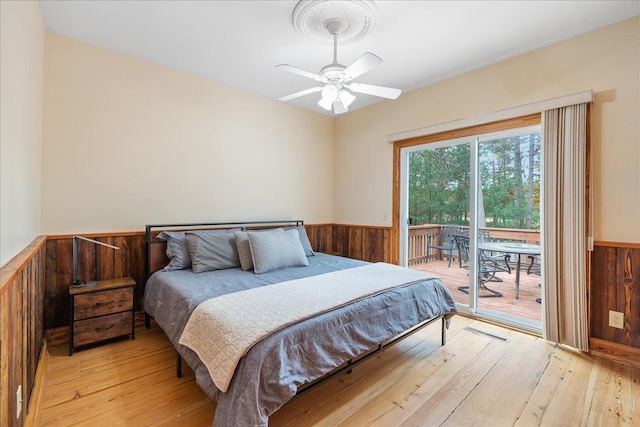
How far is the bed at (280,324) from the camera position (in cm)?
136

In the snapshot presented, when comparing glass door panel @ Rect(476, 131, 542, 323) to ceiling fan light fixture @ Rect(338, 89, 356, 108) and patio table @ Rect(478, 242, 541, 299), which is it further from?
ceiling fan light fixture @ Rect(338, 89, 356, 108)

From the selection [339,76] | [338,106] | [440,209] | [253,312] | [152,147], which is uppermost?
[339,76]

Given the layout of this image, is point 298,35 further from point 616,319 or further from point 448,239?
point 616,319

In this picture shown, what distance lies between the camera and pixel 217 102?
135 inches

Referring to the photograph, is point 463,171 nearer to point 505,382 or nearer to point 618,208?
point 618,208

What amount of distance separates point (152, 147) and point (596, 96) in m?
4.04

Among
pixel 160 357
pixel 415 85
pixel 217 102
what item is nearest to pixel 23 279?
pixel 160 357

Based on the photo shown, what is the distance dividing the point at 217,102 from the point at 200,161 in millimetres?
741

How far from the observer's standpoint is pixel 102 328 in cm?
241

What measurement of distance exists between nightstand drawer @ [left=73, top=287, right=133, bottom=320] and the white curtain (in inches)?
145

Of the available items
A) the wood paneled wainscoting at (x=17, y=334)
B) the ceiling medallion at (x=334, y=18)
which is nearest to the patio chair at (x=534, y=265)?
the ceiling medallion at (x=334, y=18)

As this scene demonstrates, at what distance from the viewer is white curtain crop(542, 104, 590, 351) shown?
2.41m

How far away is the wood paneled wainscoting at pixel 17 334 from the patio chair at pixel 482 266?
3.61 meters

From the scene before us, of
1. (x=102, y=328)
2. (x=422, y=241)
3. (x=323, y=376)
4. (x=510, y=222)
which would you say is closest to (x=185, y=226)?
(x=102, y=328)
